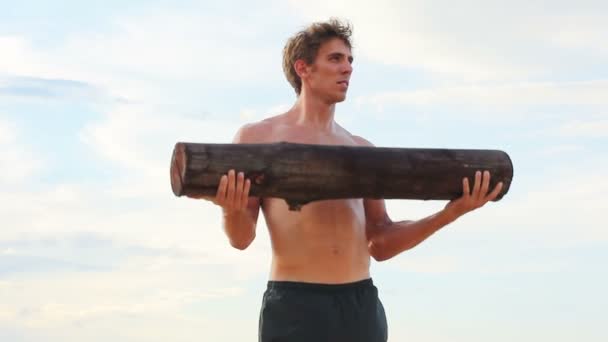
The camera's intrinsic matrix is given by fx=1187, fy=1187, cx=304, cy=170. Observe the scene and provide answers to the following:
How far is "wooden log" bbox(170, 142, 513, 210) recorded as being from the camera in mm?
6664

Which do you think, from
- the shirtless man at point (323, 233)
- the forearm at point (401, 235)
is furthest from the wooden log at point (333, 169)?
the forearm at point (401, 235)

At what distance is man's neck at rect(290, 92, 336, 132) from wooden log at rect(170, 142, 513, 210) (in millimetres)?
749

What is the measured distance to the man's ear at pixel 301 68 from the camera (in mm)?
7824

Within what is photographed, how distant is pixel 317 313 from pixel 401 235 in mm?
846

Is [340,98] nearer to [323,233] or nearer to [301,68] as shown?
[301,68]

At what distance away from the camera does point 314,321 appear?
7.23m

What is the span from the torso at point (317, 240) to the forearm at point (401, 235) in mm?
→ 206

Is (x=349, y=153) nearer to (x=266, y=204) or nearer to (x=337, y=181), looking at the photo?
(x=337, y=181)

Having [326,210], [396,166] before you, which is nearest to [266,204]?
[326,210]

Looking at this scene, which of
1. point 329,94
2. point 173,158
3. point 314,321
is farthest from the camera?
point 329,94

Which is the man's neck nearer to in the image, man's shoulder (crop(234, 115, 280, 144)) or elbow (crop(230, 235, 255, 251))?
man's shoulder (crop(234, 115, 280, 144))

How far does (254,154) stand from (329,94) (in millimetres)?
1108

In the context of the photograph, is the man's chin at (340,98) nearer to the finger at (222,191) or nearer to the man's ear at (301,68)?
the man's ear at (301,68)

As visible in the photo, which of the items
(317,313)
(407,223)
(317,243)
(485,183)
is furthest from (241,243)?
(485,183)
